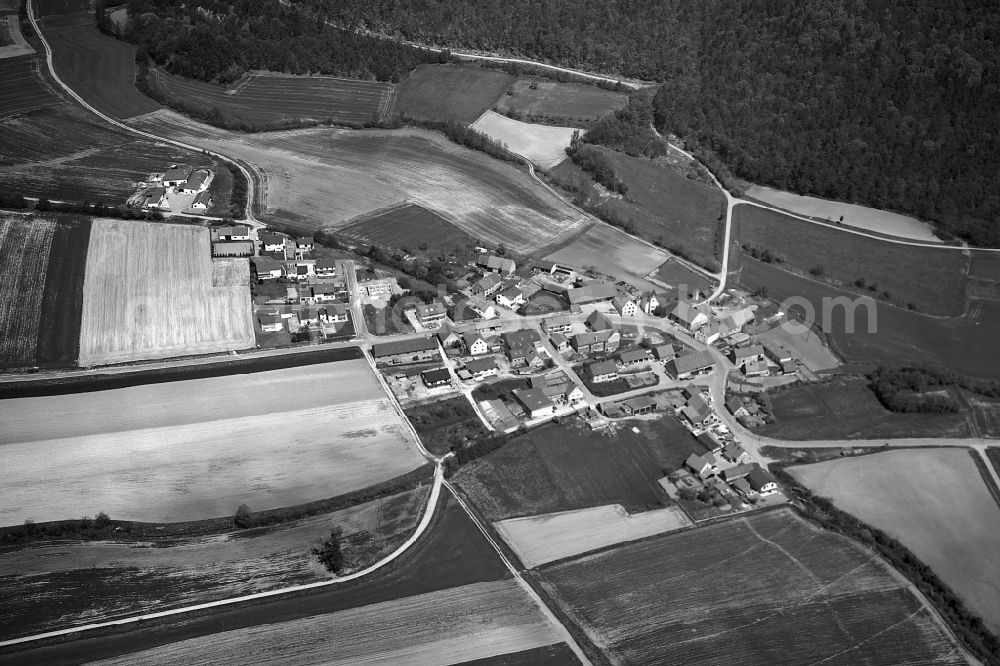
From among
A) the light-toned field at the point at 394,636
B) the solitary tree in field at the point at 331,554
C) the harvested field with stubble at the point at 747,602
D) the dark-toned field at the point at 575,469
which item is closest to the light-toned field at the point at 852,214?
the dark-toned field at the point at 575,469

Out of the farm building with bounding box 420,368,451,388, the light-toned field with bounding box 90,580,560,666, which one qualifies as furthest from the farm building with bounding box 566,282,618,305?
the light-toned field with bounding box 90,580,560,666

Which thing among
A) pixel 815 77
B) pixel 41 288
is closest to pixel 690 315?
pixel 815 77

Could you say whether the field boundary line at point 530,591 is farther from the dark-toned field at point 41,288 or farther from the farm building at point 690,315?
the dark-toned field at point 41,288

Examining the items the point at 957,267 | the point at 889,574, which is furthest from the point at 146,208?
the point at 957,267

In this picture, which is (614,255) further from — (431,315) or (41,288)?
(41,288)

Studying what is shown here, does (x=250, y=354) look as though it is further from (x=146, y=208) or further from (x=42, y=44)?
(x=42, y=44)

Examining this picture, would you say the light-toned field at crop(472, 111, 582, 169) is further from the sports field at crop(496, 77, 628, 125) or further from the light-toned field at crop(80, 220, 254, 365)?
the light-toned field at crop(80, 220, 254, 365)
